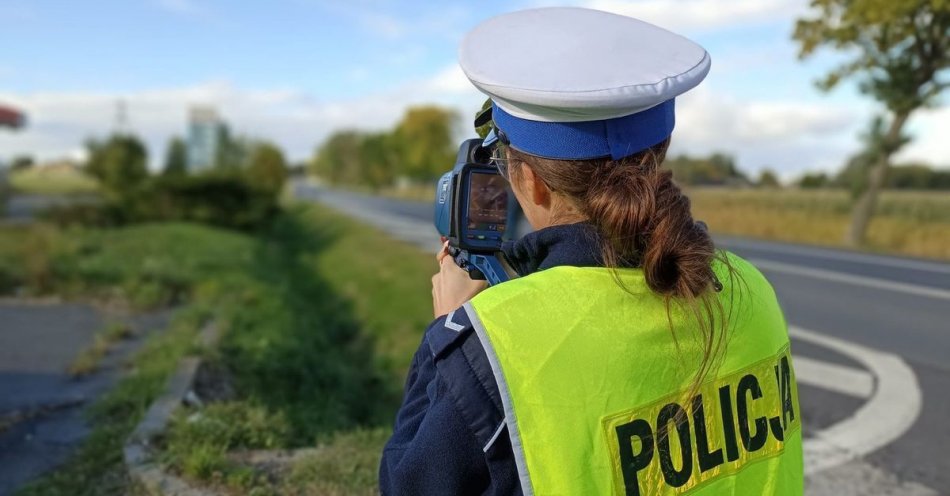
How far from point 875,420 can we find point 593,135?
4.79m

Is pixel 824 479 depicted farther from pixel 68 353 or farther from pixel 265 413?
pixel 68 353

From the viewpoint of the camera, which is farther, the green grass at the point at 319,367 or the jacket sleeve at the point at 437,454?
the green grass at the point at 319,367

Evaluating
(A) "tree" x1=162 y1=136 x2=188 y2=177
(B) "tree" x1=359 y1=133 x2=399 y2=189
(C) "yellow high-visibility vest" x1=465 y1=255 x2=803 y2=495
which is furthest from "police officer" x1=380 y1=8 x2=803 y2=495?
(B) "tree" x1=359 y1=133 x2=399 y2=189

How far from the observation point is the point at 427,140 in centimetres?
7406

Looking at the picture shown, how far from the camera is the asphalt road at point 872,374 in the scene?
4387 mm

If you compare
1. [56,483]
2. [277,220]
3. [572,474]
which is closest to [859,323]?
[56,483]

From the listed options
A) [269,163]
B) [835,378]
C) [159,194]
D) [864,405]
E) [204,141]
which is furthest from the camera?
[204,141]

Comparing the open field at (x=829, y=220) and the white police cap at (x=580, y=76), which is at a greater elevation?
the white police cap at (x=580, y=76)

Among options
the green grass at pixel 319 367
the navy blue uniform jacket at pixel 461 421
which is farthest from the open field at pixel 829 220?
the navy blue uniform jacket at pixel 461 421

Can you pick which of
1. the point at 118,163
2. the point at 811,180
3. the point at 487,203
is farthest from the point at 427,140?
the point at 487,203

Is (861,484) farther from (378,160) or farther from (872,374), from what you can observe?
(378,160)

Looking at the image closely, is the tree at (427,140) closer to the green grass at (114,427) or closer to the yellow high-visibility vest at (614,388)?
the green grass at (114,427)

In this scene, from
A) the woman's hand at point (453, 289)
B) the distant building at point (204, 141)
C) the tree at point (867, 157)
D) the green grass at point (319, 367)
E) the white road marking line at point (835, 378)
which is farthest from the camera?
the distant building at point (204, 141)

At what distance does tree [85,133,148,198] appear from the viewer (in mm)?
19641
